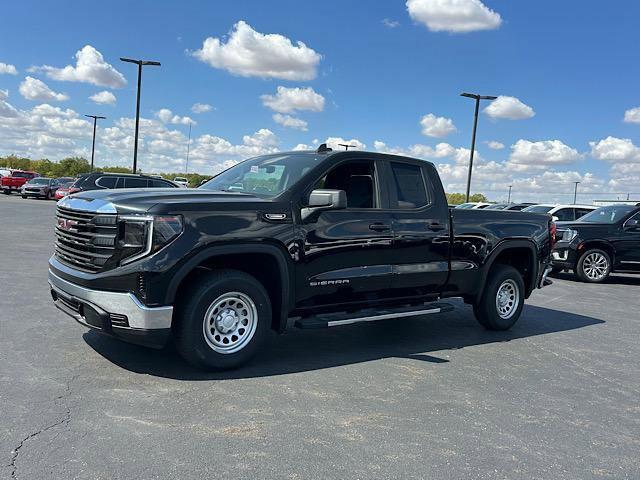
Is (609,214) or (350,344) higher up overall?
(609,214)

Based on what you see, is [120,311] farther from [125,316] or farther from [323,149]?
[323,149]

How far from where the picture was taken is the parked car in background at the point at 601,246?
12.2 m

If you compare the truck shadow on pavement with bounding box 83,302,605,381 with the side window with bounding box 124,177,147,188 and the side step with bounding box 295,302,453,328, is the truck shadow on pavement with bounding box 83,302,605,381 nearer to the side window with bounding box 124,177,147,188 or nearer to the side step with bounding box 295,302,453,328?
the side step with bounding box 295,302,453,328

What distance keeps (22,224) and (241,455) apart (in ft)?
56.8

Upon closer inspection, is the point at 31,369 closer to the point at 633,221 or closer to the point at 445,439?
the point at 445,439

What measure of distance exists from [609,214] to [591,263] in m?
1.27

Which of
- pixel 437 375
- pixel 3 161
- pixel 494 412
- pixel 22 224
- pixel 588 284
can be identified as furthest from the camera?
pixel 3 161

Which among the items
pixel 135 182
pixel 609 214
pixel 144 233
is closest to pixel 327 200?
pixel 144 233

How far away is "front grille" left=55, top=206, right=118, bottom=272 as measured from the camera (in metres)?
4.46

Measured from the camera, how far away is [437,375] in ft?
16.8

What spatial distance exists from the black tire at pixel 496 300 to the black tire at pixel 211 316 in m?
3.11

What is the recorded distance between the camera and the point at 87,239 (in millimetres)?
4617

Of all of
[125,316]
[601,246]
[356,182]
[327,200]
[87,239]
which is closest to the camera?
[125,316]

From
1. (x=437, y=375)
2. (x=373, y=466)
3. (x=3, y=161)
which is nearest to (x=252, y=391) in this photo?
(x=373, y=466)
